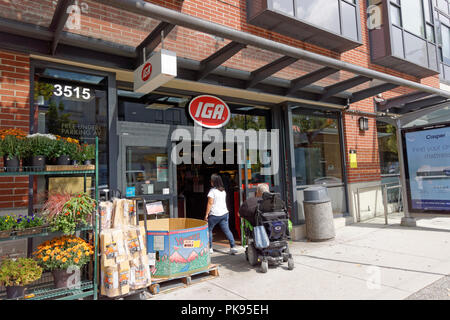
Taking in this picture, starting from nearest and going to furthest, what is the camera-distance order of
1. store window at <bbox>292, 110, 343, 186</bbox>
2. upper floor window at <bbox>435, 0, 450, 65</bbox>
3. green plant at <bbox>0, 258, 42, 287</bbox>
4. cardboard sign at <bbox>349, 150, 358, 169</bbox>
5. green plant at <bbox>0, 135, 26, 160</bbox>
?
green plant at <bbox>0, 258, 42, 287</bbox> < green plant at <bbox>0, 135, 26, 160</bbox> < store window at <bbox>292, 110, 343, 186</bbox> < cardboard sign at <bbox>349, 150, 358, 169</bbox> < upper floor window at <bbox>435, 0, 450, 65</bbox>

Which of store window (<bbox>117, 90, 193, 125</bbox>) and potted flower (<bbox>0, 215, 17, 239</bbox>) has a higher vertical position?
store window (<bbox>117, 90, 193, 125</bbox>)

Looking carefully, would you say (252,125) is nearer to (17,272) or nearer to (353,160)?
(353,160)

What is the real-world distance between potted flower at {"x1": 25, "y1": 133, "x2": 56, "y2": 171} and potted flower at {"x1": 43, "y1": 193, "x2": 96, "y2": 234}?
0.46 metres

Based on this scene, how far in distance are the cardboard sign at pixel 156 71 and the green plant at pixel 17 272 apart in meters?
2.88

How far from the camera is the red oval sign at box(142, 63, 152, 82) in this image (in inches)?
177

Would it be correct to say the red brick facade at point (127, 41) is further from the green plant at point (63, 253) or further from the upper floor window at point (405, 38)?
the upper floor window at point (405, 38)

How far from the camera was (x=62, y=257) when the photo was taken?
3.61 m

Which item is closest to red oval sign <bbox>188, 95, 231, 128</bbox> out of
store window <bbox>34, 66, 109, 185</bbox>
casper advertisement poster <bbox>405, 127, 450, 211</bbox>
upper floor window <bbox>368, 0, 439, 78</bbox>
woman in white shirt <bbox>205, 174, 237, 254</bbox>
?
woman in white shirt <bbox>205, 174, 237, 254</bbox>

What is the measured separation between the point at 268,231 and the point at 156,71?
3.13m

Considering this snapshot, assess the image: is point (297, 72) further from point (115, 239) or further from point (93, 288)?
point (93, 288)

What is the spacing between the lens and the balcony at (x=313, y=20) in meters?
6.70

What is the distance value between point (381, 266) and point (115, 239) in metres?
4.28

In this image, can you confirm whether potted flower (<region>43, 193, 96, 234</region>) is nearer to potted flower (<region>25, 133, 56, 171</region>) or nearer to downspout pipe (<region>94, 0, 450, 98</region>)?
potted flower (<region>25, 133, 56, 171</region>)

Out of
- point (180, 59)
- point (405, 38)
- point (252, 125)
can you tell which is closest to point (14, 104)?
point (180, 59)
